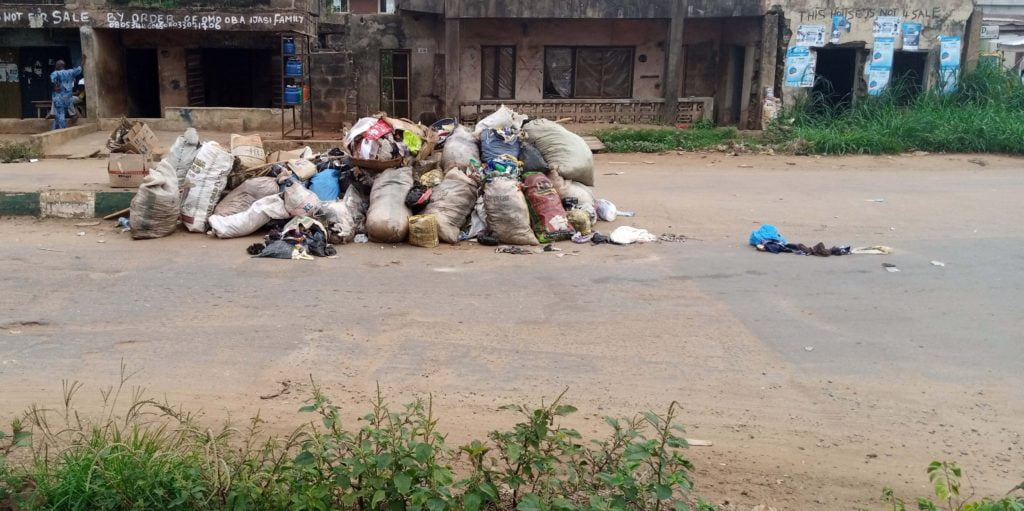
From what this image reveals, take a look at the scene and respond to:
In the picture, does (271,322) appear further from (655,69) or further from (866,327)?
(655,69)

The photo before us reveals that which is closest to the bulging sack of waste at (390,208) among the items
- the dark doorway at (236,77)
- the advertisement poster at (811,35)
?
the advertisement poster at (811,35)

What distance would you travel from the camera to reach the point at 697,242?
26.0 feet

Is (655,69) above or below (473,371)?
above

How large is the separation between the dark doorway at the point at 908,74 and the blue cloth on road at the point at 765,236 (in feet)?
32.7

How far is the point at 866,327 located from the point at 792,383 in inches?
48.9

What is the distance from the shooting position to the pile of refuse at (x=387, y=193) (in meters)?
7.70

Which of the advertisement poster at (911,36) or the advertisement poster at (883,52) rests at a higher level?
the advertisement poster at (911,36)

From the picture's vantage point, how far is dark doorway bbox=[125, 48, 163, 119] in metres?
18.8

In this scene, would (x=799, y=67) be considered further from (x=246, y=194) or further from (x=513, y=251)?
(x=246, y=194)

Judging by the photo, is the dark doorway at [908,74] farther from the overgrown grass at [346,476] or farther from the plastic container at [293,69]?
the overgrown grass at [346,476]

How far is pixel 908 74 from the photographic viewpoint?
16.4 meters

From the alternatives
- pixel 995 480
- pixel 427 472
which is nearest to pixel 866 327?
pixel 995 480

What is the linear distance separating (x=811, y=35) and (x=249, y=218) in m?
11.8

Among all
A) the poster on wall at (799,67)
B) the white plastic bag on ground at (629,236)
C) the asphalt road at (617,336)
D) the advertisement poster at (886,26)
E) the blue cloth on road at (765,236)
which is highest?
the advertisement poster at (886,26)
